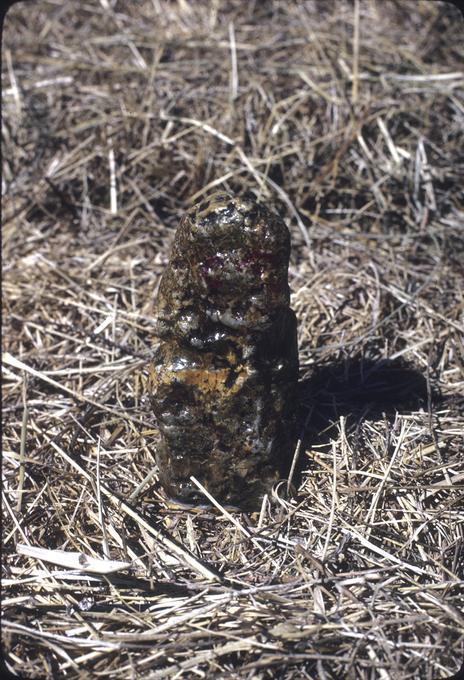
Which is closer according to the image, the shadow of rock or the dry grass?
the dry grass

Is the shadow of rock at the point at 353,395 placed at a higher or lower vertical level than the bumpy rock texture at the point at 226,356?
lower

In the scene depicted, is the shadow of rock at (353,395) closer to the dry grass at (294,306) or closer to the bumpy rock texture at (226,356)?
the dry grass at (294,306)

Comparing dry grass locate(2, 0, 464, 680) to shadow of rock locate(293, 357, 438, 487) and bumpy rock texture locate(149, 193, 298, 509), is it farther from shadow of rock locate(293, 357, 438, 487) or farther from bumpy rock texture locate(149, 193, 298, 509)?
bumpy rock texture locate(149, 193, 298, 509)

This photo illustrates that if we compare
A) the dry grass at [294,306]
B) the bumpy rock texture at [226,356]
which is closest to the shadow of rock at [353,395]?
the dry grass at [294,306]

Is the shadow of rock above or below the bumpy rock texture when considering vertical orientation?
below

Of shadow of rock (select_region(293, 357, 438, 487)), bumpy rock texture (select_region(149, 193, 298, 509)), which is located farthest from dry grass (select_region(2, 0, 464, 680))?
bumpy rock texture (select_region(149, 193, 298, 509))

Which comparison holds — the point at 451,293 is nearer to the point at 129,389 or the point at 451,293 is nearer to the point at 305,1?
the point at 129,389

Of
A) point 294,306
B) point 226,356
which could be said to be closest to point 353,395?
point 294,306
